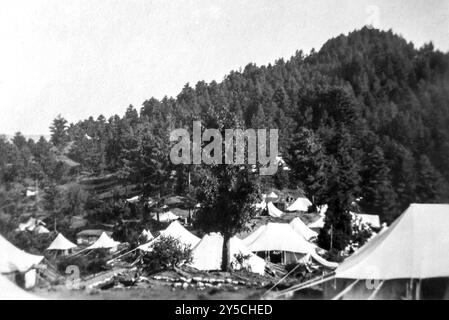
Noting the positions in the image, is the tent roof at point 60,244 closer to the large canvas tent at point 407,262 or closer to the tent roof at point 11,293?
the tent roof at point 11,293

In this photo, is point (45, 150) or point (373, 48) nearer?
point (45, 150)

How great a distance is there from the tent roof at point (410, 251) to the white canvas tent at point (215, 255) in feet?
15.8

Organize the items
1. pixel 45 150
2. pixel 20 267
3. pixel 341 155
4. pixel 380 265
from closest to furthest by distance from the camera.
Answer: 1. pixel 380 265
2. pixel 20 267
3. pixel 341 155
4. pixel 45 150

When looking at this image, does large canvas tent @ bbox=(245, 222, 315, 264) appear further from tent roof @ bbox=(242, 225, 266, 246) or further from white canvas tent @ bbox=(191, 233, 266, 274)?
→ white canvas tent @ bbox=(191, 233, 266, 274)

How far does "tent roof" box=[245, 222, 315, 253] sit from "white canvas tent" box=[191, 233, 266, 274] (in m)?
1.85

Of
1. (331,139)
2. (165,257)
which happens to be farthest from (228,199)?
(331,139)

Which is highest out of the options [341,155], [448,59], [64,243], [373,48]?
[373,48]

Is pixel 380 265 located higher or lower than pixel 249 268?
higher

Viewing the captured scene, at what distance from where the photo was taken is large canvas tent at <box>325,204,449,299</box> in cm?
781

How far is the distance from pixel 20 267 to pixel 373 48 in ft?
181

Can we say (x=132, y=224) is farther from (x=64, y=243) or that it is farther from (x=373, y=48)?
(x=373, y=48)
